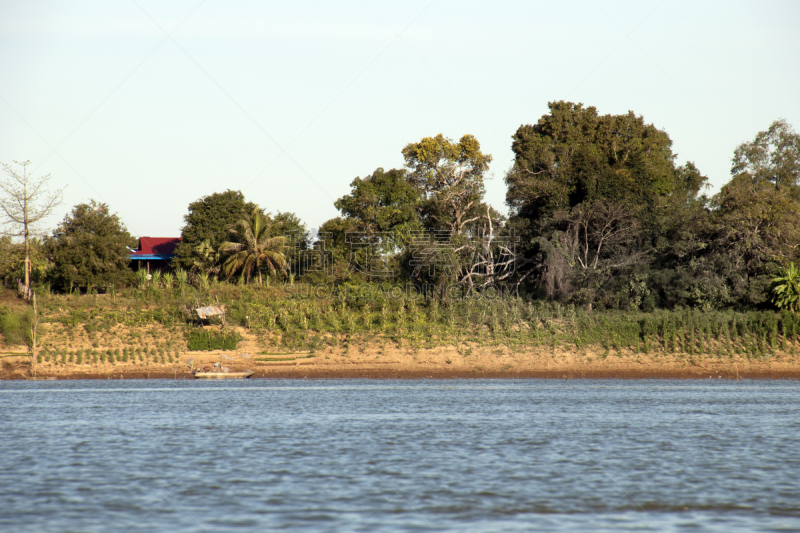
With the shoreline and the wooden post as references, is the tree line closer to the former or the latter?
the shoreline

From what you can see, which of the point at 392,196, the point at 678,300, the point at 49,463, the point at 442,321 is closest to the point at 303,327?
the point at 442,321

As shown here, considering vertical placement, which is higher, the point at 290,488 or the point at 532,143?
the point at 532,143

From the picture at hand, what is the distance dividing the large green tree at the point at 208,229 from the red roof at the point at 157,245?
297 inches

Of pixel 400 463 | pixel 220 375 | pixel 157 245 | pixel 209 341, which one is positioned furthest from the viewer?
pixel 157 245

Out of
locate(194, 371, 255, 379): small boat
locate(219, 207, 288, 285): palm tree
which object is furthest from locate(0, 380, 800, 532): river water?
locate(219, 207, 288, 285): palm tree

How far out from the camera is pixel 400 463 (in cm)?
1738

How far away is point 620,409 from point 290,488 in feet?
56.5

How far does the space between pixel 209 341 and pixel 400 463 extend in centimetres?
2735

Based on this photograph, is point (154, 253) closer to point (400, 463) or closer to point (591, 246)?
point (591, 246)

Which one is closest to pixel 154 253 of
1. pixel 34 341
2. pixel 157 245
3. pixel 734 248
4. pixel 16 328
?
pixel 157 245

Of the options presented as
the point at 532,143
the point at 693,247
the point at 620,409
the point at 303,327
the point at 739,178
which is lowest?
the point at 620,409

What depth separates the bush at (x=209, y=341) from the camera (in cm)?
4216

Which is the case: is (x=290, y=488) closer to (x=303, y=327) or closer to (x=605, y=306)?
(x=303, y=327)

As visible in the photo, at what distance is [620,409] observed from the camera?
28.0 metres
